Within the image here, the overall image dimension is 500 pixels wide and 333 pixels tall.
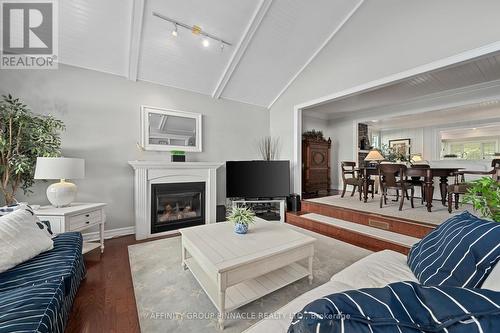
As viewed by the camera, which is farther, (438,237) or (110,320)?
(110,320)

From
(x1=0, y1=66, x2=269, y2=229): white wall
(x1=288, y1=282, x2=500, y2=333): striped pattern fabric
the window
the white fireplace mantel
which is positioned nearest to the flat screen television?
the white fireplace mantel

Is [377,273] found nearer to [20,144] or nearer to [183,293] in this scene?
[183,293]

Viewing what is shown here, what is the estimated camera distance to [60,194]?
2271mm

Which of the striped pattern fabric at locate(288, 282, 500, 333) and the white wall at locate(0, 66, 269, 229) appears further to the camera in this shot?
the white wall at locate(0, 66, 269, 229)

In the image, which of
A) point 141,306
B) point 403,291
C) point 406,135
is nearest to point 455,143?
point 406,135

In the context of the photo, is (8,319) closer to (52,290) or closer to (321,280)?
(52,290)

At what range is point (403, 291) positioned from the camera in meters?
0.49

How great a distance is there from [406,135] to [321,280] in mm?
7240

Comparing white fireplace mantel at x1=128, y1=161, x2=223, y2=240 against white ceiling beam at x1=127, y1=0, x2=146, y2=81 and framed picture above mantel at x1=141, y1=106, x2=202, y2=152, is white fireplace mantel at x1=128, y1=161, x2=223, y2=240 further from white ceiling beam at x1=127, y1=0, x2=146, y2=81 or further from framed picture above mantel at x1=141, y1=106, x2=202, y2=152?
white ceiling beam at x1=127, y1=0, x2=146, y2=81

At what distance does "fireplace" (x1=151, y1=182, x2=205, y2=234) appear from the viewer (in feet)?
10.6

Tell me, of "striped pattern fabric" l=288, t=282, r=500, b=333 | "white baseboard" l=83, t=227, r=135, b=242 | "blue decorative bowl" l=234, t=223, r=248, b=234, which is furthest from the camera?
"white baseboard" l=83, t=227, r=135, b=242

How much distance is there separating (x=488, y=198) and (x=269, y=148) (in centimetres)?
351

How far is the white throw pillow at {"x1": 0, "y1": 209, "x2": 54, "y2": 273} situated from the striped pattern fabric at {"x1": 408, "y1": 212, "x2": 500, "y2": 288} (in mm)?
2581

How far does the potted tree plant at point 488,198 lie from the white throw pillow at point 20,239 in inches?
124
